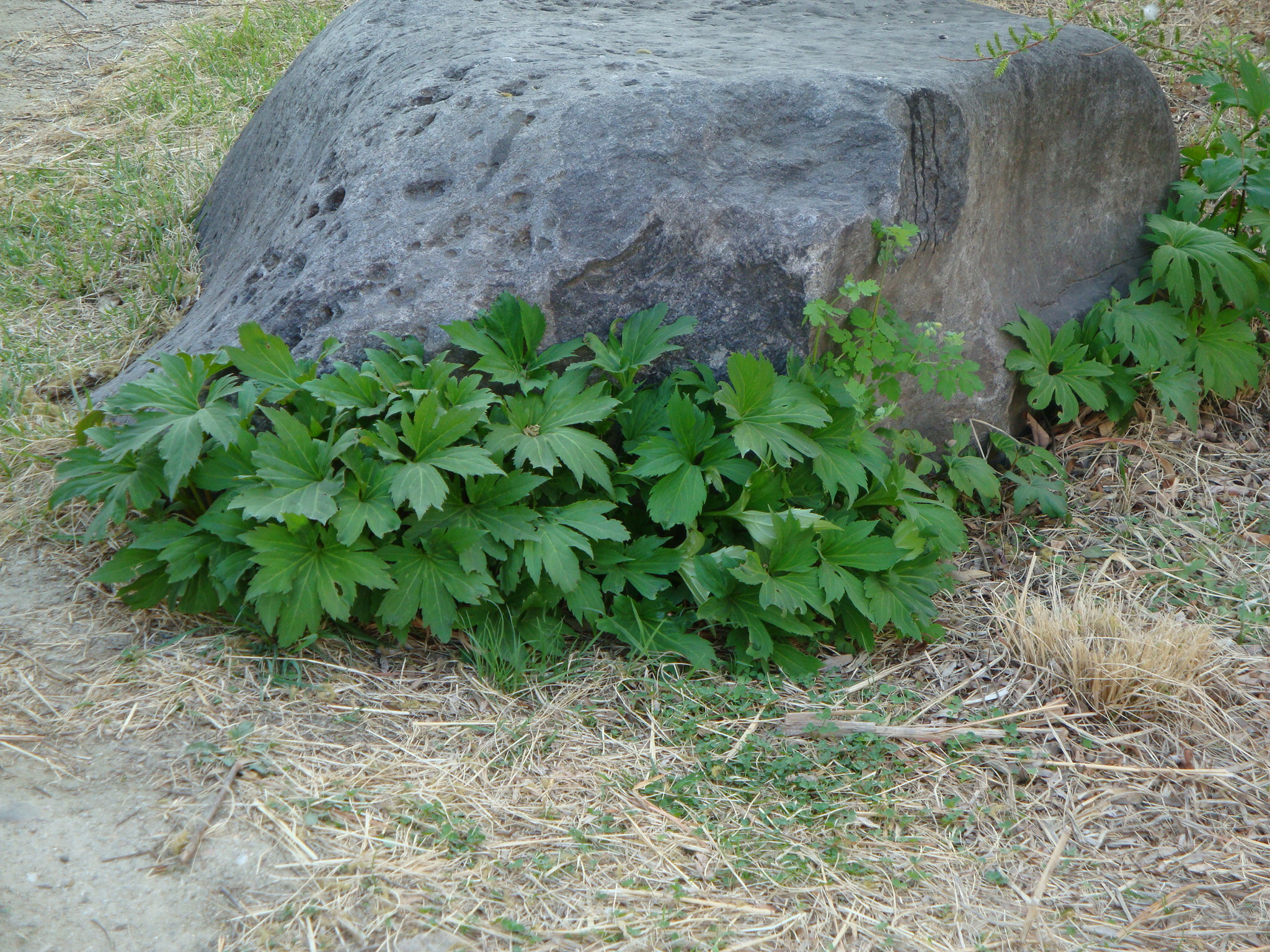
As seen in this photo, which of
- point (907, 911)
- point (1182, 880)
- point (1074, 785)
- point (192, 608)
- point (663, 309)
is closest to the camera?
point (907, 911)

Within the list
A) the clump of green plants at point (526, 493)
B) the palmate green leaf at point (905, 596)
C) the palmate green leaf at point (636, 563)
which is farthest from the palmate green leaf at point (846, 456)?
the palmate green leaf at point (636, 563)

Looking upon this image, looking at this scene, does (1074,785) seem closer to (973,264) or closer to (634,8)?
(973,264)

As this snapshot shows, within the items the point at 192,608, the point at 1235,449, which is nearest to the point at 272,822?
the point at 192,608

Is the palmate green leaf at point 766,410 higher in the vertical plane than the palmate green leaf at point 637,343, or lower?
lower

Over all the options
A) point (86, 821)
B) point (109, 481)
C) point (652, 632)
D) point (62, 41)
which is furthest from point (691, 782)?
point (62, 41)

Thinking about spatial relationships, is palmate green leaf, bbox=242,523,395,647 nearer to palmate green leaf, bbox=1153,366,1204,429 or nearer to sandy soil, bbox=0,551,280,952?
sandy soil, bbox=0,551,280,952

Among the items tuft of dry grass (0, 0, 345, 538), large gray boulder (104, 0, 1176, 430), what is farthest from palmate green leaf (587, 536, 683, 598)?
tuft of dry grass (0, 0, 345, 538)

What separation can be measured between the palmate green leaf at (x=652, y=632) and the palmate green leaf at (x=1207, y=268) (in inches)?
88.7

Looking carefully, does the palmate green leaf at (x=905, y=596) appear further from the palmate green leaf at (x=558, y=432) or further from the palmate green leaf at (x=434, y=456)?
the palmate green leaf at (x=434, y=456)

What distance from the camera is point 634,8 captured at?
160 inches

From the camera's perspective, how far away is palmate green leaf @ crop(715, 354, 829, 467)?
257 centimetres

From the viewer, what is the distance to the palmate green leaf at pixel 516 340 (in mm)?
2625

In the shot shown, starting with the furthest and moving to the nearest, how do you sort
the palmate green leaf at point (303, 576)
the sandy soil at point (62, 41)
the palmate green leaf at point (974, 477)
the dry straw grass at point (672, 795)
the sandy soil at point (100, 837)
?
the sandy soil at point (62, 41), the palmate green leaf at point (974, 477), the palmate green leaf at point (303, 576), the dry straw grass at point (672, 795), the sandy soil at point (100, 837)

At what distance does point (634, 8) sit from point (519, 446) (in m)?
2.51
